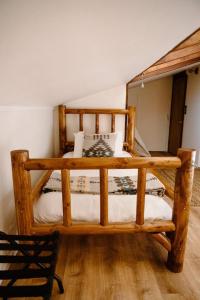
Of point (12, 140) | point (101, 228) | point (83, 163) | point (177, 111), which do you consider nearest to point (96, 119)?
point (12, 140)

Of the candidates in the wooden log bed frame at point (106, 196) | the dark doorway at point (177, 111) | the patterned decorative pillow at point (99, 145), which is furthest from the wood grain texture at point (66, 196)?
the dark doorway at point (177, 111)

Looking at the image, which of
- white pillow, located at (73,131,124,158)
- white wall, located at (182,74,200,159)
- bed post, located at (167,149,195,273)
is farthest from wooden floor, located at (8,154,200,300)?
white wall, located at (182,74,200,159)

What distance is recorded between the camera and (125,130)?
3047 mm

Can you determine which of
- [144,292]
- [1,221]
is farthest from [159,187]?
[1,221]

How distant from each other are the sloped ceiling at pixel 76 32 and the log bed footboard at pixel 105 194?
0.52 meters

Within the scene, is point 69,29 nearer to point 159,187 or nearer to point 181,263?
point 159,187

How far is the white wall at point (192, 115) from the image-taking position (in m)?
3.86

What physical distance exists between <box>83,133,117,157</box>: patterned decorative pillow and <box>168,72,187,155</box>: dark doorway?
8.52ft

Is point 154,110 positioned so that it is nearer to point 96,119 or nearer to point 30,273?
point 96,119

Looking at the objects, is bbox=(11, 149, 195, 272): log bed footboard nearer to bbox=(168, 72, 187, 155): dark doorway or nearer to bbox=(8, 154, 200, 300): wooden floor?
bbox=(8, 154, 200, 300): wooden floor

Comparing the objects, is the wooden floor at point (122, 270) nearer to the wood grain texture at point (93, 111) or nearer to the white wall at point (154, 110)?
the wood grain texture at point (93, 111)

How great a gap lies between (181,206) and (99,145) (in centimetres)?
136

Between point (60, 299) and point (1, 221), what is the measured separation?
63 cm

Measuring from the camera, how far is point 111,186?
1553mm
